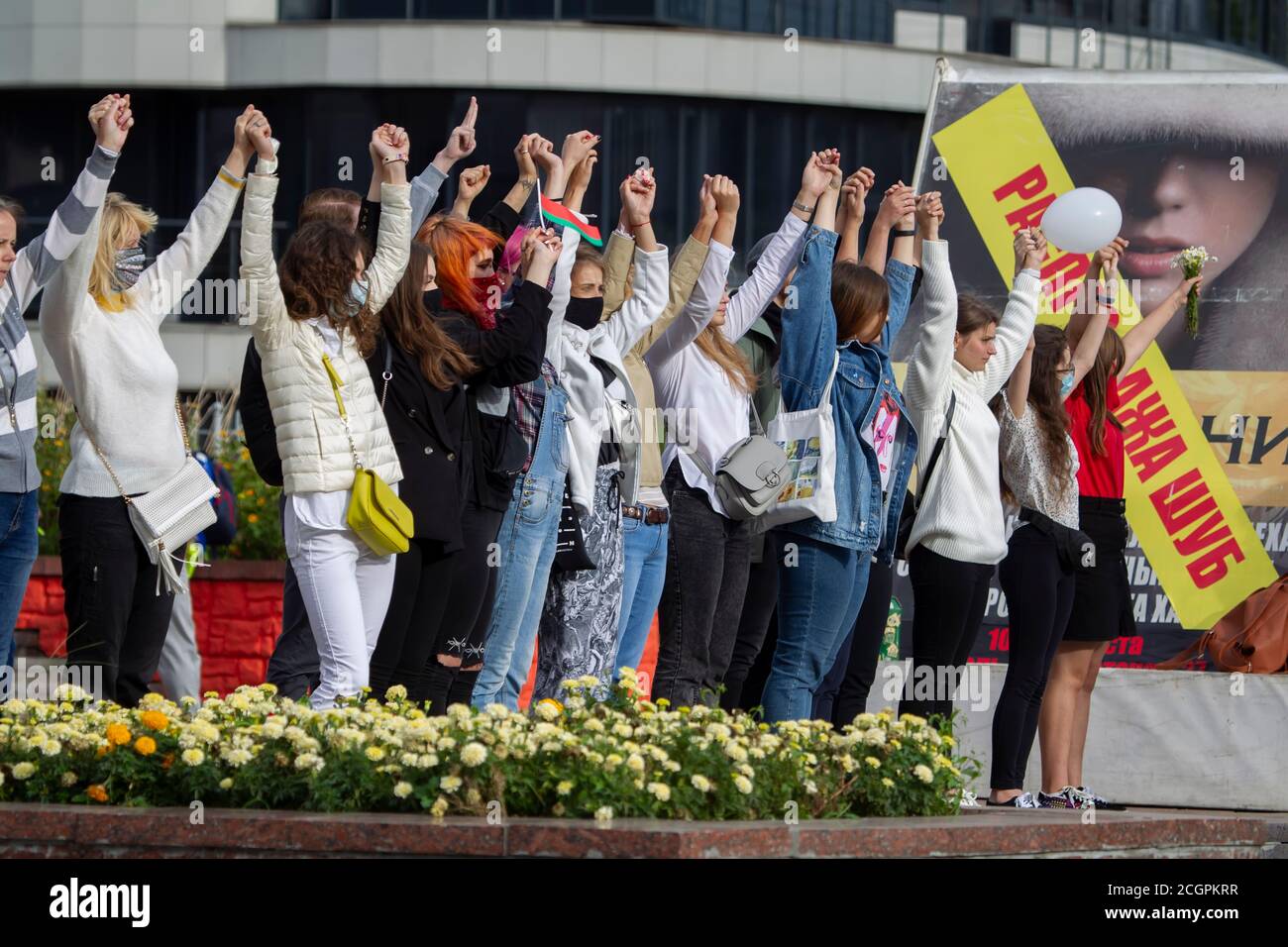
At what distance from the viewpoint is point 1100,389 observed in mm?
8203

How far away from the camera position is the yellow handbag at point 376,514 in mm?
6090

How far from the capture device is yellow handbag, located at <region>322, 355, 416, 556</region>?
20.0ft

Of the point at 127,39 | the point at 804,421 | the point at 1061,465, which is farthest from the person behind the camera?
the point at 127,39

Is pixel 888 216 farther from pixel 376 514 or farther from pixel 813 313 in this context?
pixel 376 514

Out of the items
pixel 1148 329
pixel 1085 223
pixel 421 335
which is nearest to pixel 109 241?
pixel 421 335

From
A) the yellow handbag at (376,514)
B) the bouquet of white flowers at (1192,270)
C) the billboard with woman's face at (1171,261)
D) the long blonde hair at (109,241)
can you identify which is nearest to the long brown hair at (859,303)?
the yellow handbag at (376,514)

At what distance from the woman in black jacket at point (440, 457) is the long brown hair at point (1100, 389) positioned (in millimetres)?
2555

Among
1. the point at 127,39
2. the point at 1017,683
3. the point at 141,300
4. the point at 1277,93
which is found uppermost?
the point at 127,39

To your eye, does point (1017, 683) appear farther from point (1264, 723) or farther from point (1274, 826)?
point (1264, 723)

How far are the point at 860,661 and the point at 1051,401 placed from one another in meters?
1.19

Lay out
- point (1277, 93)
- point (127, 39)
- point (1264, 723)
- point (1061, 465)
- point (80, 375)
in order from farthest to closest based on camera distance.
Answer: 1. point (127, 39)
2. point (1277, 93)
3. point (1264, 723)
4. point (1061, 465)
5. point (80, 375)
